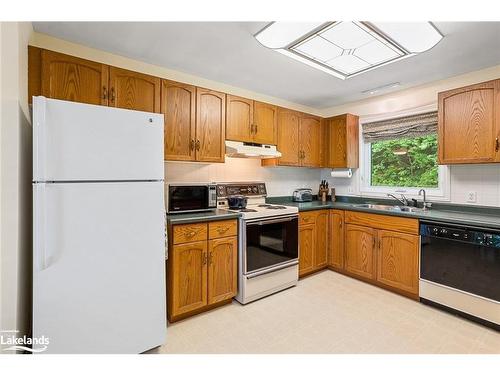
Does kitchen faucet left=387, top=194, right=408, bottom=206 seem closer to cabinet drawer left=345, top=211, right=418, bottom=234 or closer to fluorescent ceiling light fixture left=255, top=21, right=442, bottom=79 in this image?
cabinet drawer left=345, top=211, right=418, bottom=234

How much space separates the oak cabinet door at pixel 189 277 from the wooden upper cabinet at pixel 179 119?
0.85 m

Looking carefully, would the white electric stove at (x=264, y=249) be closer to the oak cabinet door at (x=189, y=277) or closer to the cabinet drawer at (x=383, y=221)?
the oak cabinet door at (x=189, y=277)

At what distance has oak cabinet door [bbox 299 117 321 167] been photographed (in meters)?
3.47

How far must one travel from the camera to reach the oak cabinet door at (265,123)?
2.99m

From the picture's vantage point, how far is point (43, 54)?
1815mm

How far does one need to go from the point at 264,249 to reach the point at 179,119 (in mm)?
1522

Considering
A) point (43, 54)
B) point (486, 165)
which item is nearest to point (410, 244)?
point (486, 165)

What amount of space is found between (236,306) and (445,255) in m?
1.98

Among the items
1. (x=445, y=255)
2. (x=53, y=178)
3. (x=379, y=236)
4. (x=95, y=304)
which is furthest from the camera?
(x=379, y=236)

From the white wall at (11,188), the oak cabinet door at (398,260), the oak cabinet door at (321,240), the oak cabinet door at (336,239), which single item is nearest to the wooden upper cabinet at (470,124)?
the oak cabinet door at (398,260)

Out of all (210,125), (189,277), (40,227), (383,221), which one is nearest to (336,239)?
(383,221)

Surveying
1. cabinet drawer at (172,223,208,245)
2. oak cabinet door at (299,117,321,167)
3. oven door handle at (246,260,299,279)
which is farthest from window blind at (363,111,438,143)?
cabinet drawer at (172,223,208,245)

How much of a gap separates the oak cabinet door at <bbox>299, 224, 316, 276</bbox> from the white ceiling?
1733mm
